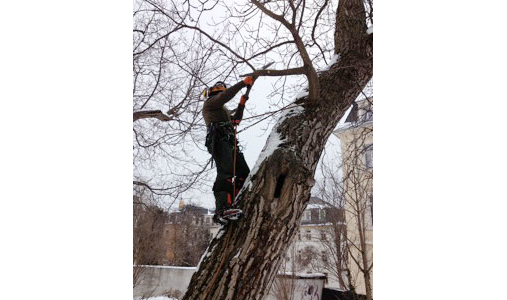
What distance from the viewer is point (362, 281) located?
2.53 meters

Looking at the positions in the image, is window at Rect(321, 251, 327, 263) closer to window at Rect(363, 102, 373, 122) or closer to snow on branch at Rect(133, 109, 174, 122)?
window at Rect(363, 102, 373, 122)

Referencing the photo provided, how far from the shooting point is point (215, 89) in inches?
87.9

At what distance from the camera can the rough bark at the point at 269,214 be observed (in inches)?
62.3

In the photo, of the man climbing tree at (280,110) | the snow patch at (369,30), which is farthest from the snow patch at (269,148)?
the snow patch at (369,30)

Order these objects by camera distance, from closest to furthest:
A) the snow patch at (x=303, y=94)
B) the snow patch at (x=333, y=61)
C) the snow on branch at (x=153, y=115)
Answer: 1. the snow patch at (x=303, y=94)
2. the snow patch at (x=333, y=61)
3. the snow on branch at (x=153, y=115)

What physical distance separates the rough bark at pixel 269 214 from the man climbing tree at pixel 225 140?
0.22 metres

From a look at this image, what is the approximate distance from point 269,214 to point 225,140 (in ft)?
1.91

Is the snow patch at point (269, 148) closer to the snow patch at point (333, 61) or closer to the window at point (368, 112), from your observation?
the snow patch at point (333, 61)

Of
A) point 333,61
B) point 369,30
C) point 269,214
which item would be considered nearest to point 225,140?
point 269,214

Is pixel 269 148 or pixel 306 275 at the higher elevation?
pixel 269 148

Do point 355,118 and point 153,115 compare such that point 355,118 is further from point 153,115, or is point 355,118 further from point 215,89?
point 153,115

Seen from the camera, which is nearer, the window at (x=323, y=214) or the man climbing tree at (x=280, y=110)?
the man climbing tree at (x=280, y=110)
